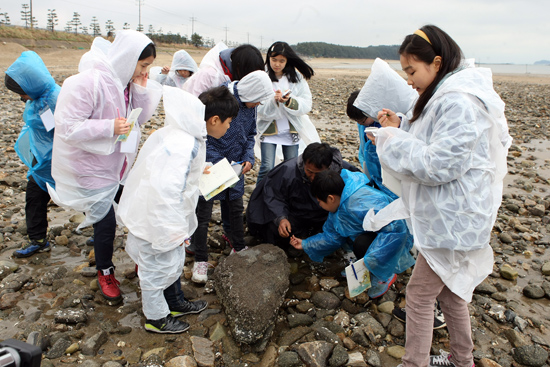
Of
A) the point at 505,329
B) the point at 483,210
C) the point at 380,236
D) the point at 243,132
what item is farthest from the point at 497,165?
the point at 243,132

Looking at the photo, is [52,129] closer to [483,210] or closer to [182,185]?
[182,185]

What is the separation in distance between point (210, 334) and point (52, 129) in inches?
74.3

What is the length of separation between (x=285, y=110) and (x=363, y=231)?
1.51 m

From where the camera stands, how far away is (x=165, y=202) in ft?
6.73

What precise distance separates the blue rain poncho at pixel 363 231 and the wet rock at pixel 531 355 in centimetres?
78

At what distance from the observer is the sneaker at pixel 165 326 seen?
2383 mm

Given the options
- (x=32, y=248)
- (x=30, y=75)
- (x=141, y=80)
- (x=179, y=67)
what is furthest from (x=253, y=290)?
(x=179, y=67)

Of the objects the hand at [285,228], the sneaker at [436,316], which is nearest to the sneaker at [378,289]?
the sneaker at [436,316]

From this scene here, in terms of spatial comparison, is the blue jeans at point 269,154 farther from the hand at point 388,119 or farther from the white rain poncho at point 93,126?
the hand at point 388,119

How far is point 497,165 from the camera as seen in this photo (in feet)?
6.11

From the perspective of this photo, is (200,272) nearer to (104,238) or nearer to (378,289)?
(104,238)

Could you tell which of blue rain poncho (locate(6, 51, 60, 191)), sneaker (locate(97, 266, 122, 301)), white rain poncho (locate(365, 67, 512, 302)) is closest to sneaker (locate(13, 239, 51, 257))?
blue rain poncho (locate(6, 51, 60, 191))

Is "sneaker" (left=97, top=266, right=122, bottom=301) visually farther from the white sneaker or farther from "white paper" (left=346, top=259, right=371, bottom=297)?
"white paper" (left=346, top=259, right=371, bottom=297)

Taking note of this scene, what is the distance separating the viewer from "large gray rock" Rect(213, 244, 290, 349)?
7.60 feet
